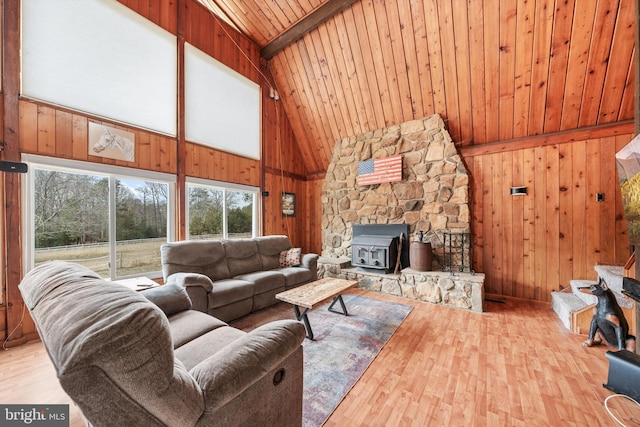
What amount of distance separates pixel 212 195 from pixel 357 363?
138 inches

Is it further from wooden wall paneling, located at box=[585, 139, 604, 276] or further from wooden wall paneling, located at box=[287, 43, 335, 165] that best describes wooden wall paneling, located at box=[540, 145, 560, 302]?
wooden wall paneling, located at box=[287, 43, 335, 165]

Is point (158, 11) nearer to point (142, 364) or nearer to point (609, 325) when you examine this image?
point (142, 364)

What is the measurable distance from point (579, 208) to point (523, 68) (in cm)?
200

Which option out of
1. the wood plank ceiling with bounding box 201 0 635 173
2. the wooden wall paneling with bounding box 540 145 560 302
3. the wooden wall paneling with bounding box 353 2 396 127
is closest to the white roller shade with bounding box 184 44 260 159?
the wood plank ceiling with bounding box 201 0 635 173

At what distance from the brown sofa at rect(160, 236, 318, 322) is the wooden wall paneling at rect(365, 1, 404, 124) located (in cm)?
297

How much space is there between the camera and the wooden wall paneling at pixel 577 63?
8.43 feet

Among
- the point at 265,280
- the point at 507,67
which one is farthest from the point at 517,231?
the point at 265,280

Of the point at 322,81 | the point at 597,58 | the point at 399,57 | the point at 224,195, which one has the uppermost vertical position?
the point at 322,81

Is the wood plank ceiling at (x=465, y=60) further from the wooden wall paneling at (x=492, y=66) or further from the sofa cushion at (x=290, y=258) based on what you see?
the sofa cushion at (x=290, y=258)

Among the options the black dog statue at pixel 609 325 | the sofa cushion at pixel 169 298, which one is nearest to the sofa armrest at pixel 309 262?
the sofa cushion at pixel 169 298

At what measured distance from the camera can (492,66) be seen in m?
3.22

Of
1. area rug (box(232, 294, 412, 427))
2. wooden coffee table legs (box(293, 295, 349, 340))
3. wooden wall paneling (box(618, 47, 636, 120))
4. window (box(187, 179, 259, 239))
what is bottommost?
area rug (box(232, 294, 412, 427))

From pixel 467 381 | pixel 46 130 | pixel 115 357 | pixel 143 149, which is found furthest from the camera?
pixel 143 149

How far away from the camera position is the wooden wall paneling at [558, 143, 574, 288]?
322cm
